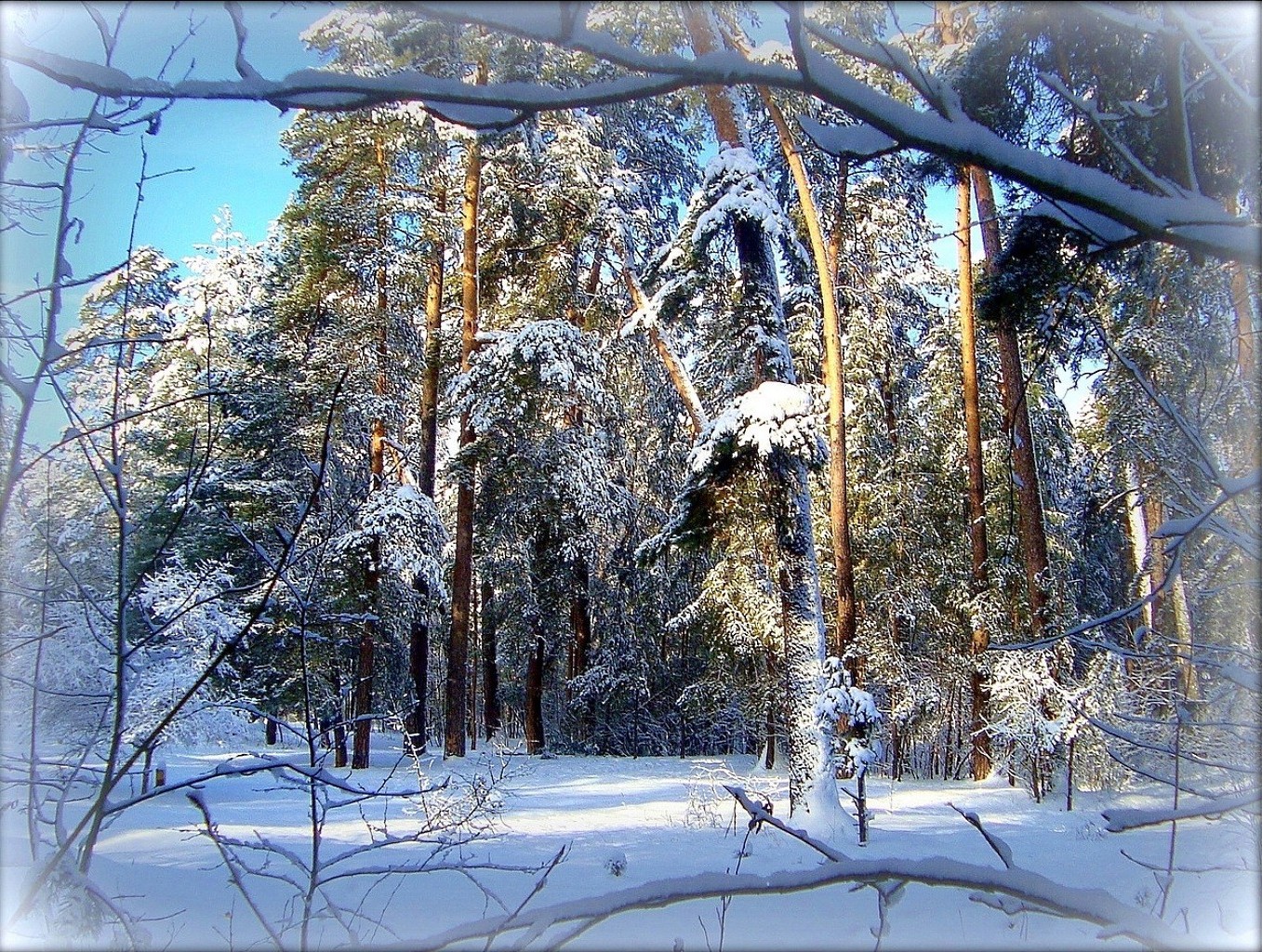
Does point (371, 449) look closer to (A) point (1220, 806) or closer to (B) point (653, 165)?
(B) point (653, 165)

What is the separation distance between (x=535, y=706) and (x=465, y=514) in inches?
235

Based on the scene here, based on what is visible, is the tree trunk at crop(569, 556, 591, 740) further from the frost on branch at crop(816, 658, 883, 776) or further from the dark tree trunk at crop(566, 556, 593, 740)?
the frost on branch at crop(816, 658, 883, 776)

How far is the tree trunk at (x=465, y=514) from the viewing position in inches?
487

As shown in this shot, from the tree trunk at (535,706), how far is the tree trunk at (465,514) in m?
3.68

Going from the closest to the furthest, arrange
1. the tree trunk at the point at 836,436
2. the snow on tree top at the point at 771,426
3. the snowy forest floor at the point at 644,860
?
the snowy forest floor at the point at 644,860 → the snow on tree top at the point at 771,426 → the tree trunk at the point at 836,436

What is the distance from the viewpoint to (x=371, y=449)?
1355cm

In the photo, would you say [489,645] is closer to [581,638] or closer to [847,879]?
[581,638]

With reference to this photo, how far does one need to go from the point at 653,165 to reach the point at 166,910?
41.8 ft

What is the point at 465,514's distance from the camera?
1274cm

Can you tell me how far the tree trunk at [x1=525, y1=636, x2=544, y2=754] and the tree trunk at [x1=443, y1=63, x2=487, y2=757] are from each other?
12.1ft

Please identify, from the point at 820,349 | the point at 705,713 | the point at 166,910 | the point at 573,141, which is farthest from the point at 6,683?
the point at 705,713

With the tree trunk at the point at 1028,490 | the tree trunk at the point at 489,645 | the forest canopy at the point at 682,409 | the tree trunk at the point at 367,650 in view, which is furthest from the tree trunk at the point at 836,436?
the tree trunk at the point at 489,645

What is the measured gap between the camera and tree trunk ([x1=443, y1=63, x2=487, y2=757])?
12359mm

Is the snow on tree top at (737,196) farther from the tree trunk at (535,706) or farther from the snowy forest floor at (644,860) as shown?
the tree trunk at (535,706)
